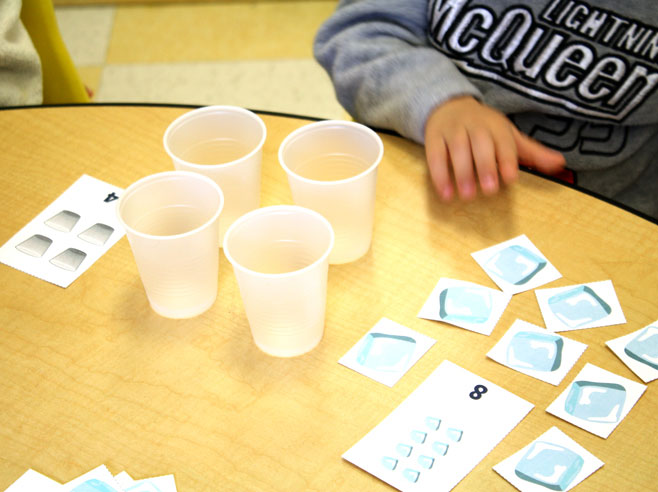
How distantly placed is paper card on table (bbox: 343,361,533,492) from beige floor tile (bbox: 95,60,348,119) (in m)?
1.75

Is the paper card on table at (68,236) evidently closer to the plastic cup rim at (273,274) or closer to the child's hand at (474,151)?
the plastic cup rim at (273,274)

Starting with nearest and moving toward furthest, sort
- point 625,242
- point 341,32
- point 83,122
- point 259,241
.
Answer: point 259,241
point 625,242
point 83,122
point 341,32

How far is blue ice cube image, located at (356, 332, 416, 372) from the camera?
761mm

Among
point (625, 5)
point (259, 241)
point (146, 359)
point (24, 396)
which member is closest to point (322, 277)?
point (259, 241)

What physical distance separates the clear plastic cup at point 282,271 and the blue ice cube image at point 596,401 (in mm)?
254

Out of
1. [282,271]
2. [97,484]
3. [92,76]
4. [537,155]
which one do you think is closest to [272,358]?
[282,271]

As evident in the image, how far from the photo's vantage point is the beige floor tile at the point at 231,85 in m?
2.47

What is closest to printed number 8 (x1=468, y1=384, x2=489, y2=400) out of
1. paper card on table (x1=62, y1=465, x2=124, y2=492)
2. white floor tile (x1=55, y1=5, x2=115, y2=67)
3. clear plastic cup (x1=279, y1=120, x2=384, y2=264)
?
clear plastic cup (x1=279, y1=120, x2=384, y2=264)

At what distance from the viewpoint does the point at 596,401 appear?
72 centimetres

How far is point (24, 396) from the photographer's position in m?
0.74

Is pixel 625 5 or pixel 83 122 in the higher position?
pixel 625 5

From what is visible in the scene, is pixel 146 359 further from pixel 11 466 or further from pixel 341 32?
pixel 341 32

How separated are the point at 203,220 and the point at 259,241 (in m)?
0.08

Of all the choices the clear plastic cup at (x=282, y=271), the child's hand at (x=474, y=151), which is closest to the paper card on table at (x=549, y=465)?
the clear plastic cup at (x=282, y=271)
